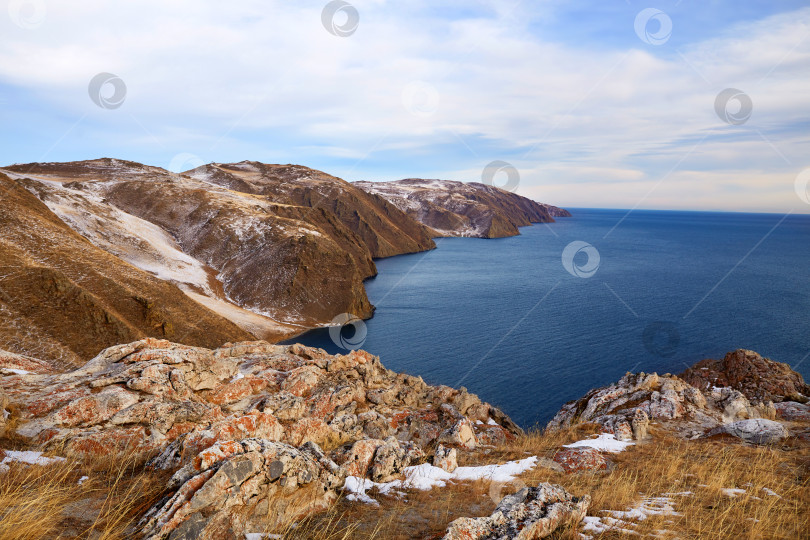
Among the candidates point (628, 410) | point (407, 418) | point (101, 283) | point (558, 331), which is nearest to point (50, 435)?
point (407, 418)

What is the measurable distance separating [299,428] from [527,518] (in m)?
7.32

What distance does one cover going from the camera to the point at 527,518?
21.1ft

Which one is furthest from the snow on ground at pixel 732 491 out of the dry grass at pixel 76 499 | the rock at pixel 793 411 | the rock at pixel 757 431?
the rock at pixel 793 411

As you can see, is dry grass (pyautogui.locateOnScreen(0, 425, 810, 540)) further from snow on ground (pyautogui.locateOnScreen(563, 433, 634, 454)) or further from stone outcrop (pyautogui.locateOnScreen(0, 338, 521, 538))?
snow on ground (pyautogui.locateOnScreen(563, 433, 634, 454))

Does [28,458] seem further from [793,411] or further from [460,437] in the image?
[793,411]

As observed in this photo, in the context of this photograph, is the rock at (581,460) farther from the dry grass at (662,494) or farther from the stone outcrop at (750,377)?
the stone outcrop at (750,377)

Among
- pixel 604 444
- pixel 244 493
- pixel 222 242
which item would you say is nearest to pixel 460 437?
pixel 604 444

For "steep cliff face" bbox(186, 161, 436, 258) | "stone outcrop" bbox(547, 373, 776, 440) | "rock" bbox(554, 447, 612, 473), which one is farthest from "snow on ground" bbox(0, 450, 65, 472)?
"steep cliff face" bbox(186, 161, 436, 258)

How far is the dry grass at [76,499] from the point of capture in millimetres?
4980

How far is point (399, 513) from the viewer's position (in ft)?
23.5

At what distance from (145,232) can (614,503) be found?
3694 inches

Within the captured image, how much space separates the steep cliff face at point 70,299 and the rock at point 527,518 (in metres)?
38.7

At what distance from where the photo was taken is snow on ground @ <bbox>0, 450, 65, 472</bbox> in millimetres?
7568

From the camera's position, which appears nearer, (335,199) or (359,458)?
(359,458)
